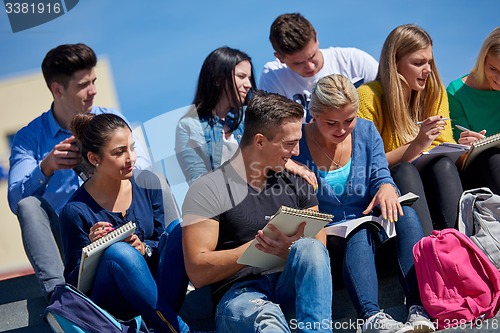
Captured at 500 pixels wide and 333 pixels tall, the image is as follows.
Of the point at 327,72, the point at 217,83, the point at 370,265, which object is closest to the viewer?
the point at 370,265

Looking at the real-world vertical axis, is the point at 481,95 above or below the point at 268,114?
below

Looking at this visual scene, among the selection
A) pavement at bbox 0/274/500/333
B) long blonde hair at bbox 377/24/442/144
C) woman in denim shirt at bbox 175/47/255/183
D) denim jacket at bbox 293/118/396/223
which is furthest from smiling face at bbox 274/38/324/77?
pavement at bbox 0/274/500/333

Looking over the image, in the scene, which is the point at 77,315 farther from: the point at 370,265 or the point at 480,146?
the point at 480,146

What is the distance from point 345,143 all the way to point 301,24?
3.35 ft

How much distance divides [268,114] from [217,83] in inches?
35.2

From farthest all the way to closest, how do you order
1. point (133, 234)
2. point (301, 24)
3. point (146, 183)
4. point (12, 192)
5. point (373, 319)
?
point (301, 24)
point (12, 192)
point (146, 183)
point (133, 234)
point (373, 319)

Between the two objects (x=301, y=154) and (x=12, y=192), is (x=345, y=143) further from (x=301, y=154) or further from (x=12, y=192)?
(x=12, y=192)

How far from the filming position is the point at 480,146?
12.6 ft

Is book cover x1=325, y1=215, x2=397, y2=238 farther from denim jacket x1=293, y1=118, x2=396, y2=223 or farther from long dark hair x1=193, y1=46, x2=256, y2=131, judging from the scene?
long dark hair x1=193, y1=46, x2=256, y2=131

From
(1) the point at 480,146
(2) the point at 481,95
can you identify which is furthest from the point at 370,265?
(2) the point at 481,95

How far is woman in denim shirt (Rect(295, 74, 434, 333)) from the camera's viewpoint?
131 inches

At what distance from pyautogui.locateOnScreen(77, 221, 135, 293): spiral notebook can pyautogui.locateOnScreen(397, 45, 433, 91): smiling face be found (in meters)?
1.71

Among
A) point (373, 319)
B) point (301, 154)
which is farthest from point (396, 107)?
point (373, 319)

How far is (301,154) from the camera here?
377cm
